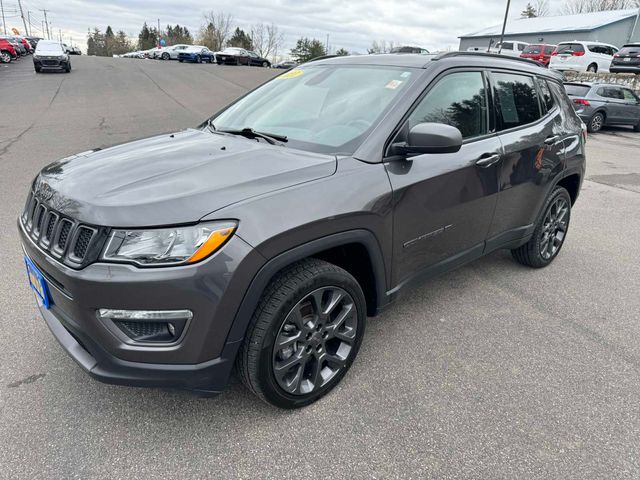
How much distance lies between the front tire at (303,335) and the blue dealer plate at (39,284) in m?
0.97

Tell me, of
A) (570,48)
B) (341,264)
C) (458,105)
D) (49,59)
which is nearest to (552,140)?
(458,105)

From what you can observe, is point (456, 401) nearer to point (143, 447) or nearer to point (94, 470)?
point (143, 447)

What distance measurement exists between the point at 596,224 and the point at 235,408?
17.6ft

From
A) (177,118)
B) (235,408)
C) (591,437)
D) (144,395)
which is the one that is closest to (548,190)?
(591,437)

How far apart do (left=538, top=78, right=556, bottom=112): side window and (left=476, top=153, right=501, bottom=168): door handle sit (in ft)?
3.75

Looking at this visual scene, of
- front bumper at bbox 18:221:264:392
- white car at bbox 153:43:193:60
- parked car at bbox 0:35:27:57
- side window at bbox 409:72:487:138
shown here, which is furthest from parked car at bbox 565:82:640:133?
parked car at bbox 0:35:27:57

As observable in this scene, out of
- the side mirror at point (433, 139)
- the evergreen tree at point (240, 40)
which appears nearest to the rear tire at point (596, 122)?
the side mirror at point (433, 139)

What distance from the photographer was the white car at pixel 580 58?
24.2 meters

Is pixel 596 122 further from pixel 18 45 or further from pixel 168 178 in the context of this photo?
pixel 18 45

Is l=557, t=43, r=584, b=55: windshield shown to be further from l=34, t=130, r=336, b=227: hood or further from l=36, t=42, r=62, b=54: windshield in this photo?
l=34, t=130, r=336, b=227: hood

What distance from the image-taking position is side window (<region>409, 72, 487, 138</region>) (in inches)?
112

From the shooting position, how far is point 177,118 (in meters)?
12.6

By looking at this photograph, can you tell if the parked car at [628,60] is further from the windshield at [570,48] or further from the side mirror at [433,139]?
the side mirror at [433,139]

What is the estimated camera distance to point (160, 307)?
1.90 meters
